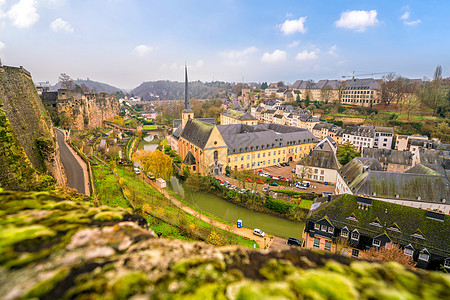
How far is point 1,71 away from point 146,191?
20.8 meters

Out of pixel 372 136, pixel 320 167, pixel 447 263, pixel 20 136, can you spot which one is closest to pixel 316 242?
pixel 447 263

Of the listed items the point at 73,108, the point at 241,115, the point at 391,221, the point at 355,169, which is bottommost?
the point at 391,221

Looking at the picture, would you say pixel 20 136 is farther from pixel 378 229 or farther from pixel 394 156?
pixel 394 156

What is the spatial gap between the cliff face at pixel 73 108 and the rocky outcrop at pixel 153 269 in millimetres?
55766

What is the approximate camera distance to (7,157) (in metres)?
10.9

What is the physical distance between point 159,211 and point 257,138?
2787 centimetres

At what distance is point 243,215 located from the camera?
1204 inches

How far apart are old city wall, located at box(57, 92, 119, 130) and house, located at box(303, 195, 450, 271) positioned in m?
54.9

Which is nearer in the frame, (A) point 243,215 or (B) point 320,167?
(A) point 243,215

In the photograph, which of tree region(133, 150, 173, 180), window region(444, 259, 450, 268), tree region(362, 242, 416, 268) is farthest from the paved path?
window region(444, 259, 450, 268)

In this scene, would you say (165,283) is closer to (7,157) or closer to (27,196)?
(27,196)

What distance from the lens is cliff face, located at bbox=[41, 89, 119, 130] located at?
1973 inches

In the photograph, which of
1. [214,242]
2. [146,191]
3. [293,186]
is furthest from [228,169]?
[214,242]

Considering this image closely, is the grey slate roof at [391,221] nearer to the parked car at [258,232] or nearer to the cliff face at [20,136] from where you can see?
the parked car at [258,232]
